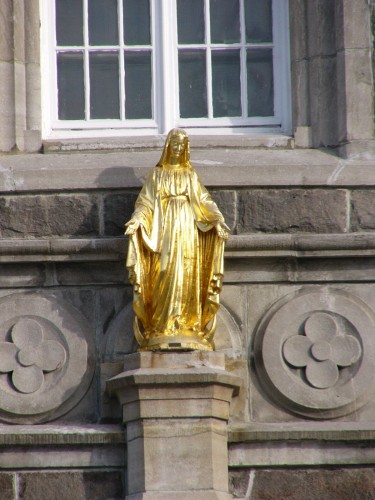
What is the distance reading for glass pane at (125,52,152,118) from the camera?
12148 mm

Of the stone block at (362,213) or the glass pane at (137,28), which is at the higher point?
the glass pane at (137,28)

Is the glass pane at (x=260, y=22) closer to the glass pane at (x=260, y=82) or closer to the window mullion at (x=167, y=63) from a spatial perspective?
the glass pane at (x=260, y=82)

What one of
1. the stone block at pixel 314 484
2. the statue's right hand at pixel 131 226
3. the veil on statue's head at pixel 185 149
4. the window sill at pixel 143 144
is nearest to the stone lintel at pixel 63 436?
the stone block at pixel 314 484

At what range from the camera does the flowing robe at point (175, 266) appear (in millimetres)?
11172

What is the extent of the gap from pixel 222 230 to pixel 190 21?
169 cm

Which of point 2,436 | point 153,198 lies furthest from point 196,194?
point 2,436

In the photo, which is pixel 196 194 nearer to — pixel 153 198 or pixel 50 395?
pixel 153 198

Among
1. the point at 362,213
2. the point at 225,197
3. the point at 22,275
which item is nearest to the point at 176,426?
the point at 22,275

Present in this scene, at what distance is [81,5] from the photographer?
40.2 feet

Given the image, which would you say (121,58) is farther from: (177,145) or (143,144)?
(177,145)

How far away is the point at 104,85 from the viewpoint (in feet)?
39.9

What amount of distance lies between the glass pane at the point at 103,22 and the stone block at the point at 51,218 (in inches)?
44.2

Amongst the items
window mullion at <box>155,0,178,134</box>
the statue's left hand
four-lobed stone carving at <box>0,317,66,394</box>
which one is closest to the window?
window mullion at <box>155,0,178,134</box>

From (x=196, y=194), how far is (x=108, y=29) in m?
1.44
